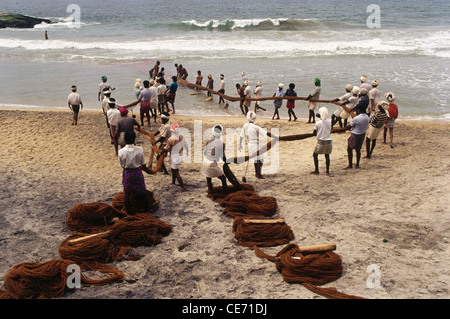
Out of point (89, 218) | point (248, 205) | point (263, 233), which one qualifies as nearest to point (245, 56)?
point (248, 205)

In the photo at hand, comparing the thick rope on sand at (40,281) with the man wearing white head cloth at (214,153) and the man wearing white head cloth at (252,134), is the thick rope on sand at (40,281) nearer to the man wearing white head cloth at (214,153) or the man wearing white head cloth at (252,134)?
the man wearing white head cloth at (214,153)

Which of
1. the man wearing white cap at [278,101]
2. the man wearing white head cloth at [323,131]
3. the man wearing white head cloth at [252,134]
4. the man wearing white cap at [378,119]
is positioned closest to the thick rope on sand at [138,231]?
the man wearing white head cloth at [252,134]

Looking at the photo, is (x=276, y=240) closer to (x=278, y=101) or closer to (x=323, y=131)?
(x=323, y=131)

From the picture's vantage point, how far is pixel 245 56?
26.1 m

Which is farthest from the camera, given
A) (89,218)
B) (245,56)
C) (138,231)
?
(245,56)

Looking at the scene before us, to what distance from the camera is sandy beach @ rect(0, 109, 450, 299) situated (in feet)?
17.6

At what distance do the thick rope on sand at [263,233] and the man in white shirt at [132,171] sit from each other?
1896 millimetres

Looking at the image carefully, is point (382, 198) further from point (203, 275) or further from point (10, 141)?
point (10, 141)

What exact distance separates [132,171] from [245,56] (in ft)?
67.0

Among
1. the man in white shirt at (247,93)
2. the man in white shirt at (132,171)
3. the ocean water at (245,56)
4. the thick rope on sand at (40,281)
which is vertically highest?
the ocean water at (245,56)

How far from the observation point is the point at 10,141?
11602 mm

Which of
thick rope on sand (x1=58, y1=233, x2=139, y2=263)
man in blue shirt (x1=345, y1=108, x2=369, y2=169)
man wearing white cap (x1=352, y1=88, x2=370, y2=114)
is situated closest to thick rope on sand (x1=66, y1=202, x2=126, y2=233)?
thick rope on sand (x1=58, y1=233, x2=139, y2=263)

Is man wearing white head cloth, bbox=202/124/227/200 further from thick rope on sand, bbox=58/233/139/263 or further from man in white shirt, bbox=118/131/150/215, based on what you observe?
thick rope on sand, bbox=58/233/139/263

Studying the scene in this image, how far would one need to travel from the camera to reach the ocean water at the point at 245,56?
1741cm
